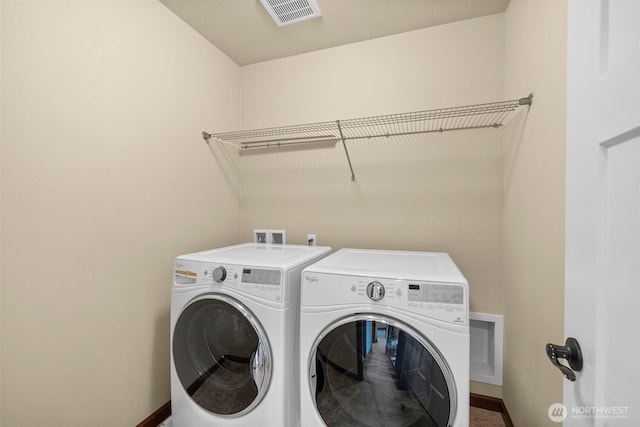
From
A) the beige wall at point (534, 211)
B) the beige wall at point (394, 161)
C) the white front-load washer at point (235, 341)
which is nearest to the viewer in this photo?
the beige wall at point (534, 211)

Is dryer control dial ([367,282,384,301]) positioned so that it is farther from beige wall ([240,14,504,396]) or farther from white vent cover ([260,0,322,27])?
white vent cover ([260,0,322,27])

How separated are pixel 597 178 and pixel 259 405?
1.43m

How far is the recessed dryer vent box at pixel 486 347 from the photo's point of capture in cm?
163

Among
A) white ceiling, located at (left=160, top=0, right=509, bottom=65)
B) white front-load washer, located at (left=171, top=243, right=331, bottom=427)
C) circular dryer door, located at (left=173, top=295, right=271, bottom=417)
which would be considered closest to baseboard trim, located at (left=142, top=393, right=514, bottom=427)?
white front-load washer, located at (left=171, top=243, right=331, bottom=427)

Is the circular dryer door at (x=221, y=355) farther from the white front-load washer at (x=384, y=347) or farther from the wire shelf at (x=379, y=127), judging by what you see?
the wire shelf at (x=379, y=127)

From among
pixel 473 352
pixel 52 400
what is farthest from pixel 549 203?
pixel 52 400

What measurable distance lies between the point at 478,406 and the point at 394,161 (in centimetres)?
169

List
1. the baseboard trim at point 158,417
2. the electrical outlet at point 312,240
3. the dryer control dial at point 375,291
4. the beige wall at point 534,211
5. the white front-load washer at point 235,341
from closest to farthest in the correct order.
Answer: the beige wall at point 534,211
the dryer control dial at point 375,291
the white front-load washer at point 235,341
the baseboard trim at point 158,417
the electrical outlet at point 312,240

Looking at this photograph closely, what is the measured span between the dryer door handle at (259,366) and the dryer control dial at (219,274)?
1.13ft

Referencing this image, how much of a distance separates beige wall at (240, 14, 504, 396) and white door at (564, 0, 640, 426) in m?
1.01

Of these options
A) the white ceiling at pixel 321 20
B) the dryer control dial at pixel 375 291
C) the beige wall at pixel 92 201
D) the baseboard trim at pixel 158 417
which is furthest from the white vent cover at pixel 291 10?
the baseboard trim at pixel 158 417

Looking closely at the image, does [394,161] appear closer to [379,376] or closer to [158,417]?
[379,376]

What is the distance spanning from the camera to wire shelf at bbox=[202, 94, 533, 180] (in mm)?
1604

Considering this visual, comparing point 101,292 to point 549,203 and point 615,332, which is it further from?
point 549,203
